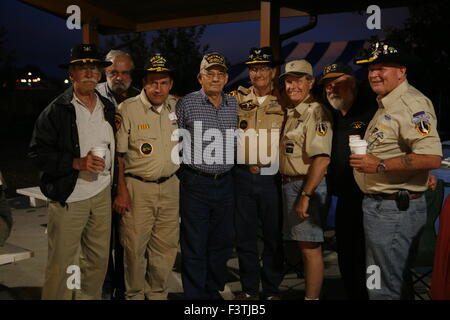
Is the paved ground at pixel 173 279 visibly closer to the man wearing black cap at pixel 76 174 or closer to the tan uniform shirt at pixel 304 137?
the man wearing black cap at pixel 76 174

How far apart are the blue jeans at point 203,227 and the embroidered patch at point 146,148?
0.41 metres

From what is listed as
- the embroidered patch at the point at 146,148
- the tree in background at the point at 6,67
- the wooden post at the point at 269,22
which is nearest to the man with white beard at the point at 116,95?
the embroidered patch at the point at 146,148

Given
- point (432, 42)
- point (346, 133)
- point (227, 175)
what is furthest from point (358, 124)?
point (432, 42)

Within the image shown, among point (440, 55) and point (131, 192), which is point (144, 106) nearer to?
point (131, 192)

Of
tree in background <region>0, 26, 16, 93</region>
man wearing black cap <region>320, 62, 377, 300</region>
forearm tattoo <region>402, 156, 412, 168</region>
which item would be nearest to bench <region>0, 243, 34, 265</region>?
man wearing black cap <region>320, 62, 377, 300</region>

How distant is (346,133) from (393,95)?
2.08 feet

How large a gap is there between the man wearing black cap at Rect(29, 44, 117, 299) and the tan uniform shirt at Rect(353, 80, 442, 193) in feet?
6.26

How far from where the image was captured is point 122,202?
11.5 feet

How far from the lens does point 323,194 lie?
11.7ft

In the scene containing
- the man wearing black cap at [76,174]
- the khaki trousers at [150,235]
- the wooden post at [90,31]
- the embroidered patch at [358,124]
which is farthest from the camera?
the wooden post at [90,31]

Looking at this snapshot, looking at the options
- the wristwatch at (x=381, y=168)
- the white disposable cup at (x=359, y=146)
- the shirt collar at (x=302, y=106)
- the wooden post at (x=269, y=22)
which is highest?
the wooden post at (x=269, y=22)

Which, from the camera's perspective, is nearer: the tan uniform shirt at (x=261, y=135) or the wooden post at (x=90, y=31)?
the tan uniform shirt at (x=261, y=135)

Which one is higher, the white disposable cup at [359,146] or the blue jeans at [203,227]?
the white disposable cup at [359,146]

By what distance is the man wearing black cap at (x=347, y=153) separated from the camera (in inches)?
135
